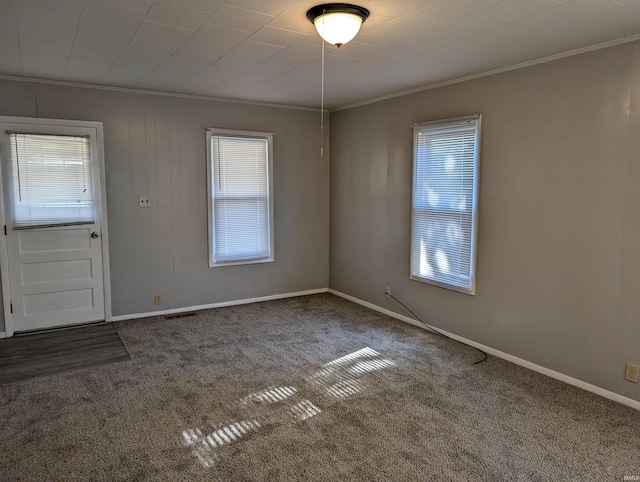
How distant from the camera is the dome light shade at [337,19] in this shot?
234cm

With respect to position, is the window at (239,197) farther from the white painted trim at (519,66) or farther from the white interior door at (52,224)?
the white painted trim at (519,66)

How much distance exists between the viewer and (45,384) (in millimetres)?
3242

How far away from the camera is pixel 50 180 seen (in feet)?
14.1

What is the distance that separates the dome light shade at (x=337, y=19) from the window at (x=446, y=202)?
1.80 meters

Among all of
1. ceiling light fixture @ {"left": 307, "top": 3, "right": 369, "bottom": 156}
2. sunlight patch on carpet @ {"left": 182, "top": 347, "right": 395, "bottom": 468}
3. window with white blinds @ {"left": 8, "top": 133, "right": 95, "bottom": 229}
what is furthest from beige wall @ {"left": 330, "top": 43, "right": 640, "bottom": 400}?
window with white blinds @ {"left": 8, "top": 133, "right": 95, "bottom": 229}

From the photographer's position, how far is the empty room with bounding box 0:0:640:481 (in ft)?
8.09

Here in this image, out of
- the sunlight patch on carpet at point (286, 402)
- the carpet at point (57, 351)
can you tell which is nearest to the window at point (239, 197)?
the carpet at point (57, 351)

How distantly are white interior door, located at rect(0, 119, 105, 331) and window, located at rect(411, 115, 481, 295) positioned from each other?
10.6ft

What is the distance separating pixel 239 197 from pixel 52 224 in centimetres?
194

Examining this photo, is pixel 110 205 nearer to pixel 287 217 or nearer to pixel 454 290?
pixel 287 217

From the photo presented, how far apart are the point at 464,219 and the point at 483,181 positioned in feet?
1.23

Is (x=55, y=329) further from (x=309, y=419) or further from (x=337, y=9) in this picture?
(x=337, y=9)

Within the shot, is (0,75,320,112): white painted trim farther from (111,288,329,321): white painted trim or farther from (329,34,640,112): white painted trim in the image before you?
(111,288,329,321): white painted trim

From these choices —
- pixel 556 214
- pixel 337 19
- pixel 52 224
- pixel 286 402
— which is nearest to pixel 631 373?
pixel 556 214
